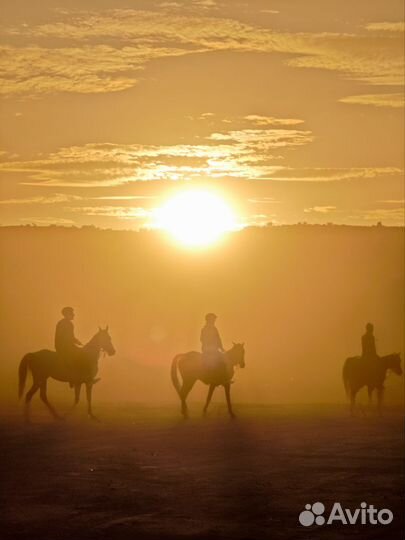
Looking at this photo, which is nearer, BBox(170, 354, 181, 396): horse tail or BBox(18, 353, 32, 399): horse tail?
BBox(18, 353, 32, 399): horse tail

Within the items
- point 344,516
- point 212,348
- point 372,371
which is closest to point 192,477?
point 344,516

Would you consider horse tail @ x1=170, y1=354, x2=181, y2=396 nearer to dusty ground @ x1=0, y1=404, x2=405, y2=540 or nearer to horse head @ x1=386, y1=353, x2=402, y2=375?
dusty ground @ x1=0, y1=404, x2=405, y2=540

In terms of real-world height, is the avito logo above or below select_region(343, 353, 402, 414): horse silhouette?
below

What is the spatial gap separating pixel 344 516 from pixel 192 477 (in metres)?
3.39

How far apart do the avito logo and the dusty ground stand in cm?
14

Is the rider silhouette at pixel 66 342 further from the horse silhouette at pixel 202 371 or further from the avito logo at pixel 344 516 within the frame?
the avito logo at pixel 344 516

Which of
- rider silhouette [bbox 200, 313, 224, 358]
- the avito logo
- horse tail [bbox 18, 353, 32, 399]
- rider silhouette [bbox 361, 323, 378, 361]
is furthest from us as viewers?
rider silhouette [bbox 361, 323, 378, 361]

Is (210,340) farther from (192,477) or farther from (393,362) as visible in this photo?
(192,477)

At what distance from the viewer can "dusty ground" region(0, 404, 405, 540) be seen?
15.0 m

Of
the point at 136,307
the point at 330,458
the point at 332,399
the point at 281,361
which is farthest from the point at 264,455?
the point at 136,307

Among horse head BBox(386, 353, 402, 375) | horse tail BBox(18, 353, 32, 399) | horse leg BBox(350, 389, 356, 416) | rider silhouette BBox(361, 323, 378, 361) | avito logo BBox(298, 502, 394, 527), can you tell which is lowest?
avito logo BBox(298, 502, 394, 527)

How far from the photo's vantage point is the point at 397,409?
→ 35.5 metres

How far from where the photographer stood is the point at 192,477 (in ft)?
61.8

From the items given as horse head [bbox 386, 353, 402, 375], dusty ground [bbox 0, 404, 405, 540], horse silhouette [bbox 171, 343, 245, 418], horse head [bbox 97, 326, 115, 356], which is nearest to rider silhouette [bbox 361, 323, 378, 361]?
horse head [bbox 386, 353, 402, 375]
